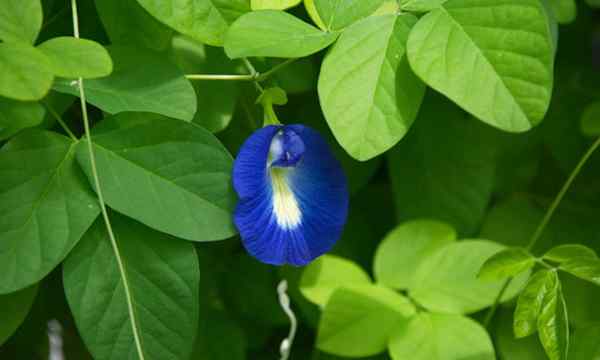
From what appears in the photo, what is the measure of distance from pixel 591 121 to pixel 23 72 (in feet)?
3.07

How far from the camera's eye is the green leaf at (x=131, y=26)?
38.7 inches

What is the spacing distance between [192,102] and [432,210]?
0.59 meters

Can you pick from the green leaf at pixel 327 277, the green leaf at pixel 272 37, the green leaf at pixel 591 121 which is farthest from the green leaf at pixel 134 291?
the green leaf at pixel 591 121

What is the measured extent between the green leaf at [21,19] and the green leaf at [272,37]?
20 centimetres

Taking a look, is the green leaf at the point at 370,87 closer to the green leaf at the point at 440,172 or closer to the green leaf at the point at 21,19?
the green leaf at the point at 21,19

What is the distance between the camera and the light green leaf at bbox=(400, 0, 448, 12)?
36.3 inches

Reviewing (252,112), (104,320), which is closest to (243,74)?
(252,112)

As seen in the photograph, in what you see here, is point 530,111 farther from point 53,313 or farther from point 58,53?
point 53,313

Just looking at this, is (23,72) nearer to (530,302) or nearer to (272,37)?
(272,37)

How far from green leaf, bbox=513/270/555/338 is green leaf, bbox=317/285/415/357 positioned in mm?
232

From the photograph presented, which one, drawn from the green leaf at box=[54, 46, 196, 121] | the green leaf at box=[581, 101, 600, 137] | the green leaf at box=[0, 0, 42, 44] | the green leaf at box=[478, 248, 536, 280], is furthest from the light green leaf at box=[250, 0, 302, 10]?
the green leaf at box=[581, 101, 600, 137]

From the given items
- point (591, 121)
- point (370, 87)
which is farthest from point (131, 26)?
point (591, 121)

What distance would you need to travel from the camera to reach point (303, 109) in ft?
4.50

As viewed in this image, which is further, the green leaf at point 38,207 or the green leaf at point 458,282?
the green leaf at point 458,282
